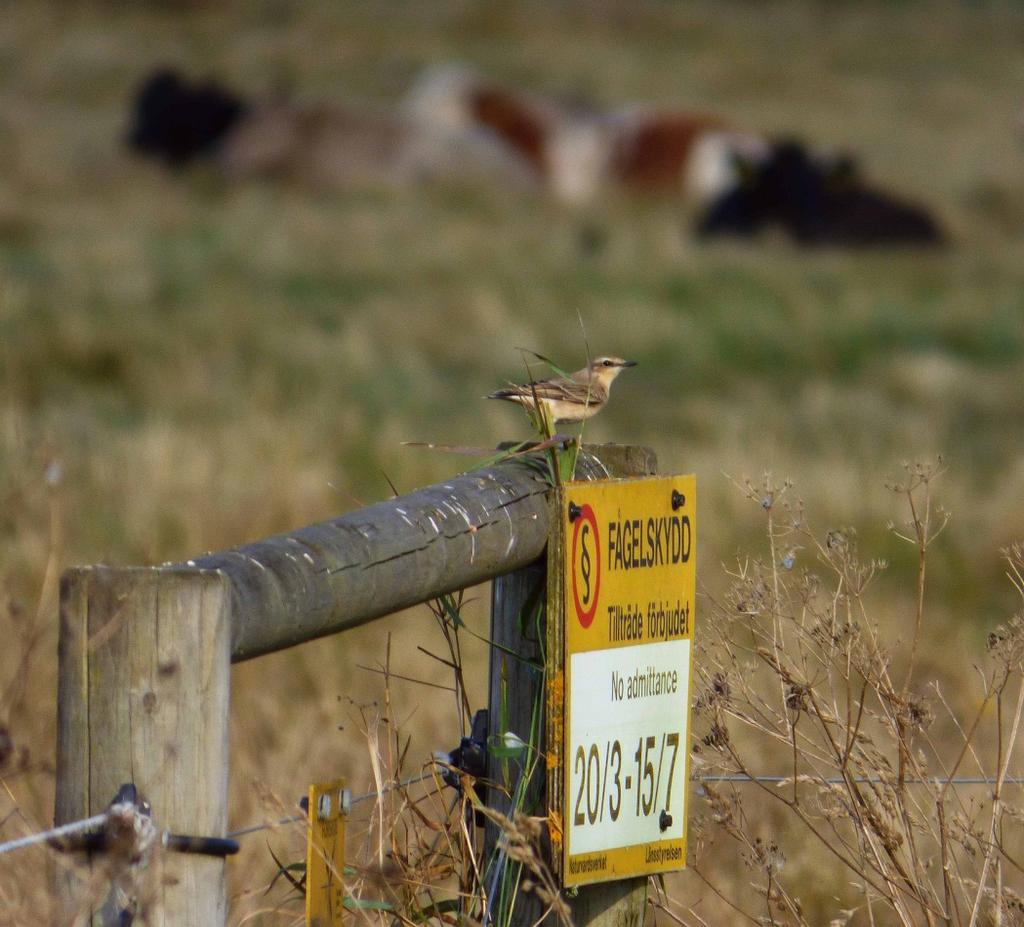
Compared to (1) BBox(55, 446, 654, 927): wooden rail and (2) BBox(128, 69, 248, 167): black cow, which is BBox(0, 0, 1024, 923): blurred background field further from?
(2) BBox(128, 69, 248, 167): black cow

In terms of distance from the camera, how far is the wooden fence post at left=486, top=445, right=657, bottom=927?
3.06 meters

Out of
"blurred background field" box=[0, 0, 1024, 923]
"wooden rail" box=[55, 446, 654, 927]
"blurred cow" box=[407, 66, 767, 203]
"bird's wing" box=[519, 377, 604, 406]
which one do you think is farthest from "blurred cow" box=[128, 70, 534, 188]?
"wooden rail" box=[55, 446, 654, 927]

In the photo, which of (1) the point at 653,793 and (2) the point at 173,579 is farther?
(1) the point at 653,793

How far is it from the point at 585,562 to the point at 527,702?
0.27 meters

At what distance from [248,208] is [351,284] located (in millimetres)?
5774

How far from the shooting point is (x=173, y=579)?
6.90ft

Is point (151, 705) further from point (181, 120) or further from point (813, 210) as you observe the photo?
point (181, 120)

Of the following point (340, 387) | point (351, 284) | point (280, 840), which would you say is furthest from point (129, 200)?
→ point (280, 840)

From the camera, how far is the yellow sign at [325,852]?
8.54 ft

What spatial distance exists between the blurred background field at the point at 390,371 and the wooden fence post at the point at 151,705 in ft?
0.48

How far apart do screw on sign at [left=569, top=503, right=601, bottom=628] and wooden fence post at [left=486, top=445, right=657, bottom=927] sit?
45mm

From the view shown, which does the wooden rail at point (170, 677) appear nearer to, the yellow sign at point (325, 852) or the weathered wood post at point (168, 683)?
the weathered wood post at point (168, 683)

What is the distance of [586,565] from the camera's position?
3.05 m

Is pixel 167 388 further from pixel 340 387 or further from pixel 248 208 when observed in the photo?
pixel 248 208
